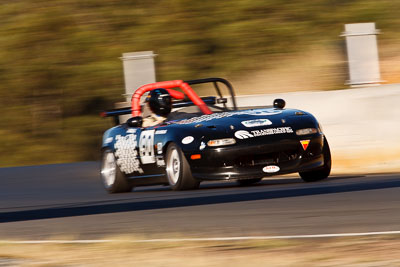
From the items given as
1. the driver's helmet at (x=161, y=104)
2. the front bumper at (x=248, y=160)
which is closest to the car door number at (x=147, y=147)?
the driver's helmet at (x=161, y=104)

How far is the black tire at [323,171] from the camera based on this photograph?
12.4 m

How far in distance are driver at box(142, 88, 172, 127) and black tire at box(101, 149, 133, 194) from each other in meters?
0.87

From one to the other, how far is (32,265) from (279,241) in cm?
148

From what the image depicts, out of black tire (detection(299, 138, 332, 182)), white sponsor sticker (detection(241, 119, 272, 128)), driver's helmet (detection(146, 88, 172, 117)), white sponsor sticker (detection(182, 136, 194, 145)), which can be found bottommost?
black tire (detection(299, 138, 332, 182))

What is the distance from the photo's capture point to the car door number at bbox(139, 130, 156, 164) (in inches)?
506

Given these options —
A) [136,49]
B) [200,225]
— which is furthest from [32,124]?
[200,225]

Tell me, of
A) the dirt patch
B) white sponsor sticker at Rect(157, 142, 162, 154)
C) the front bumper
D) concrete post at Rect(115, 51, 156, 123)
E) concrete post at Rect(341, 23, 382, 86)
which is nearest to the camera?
the dirt patch

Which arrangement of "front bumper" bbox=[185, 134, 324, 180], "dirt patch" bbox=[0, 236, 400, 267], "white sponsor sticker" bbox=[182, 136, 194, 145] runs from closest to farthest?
"dirt patch" bbox=[0, 236, 400, 267], "front bumper" bbox=[185, 134, 324, 180], "white sponsor sticker" bbox=[182, 136, 194, 145]

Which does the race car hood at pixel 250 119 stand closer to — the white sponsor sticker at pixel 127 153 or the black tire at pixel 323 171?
the black tire at pixel 323 171

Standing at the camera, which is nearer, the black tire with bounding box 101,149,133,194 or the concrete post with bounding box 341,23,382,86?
the black tire with bounding box 101,149,133,194

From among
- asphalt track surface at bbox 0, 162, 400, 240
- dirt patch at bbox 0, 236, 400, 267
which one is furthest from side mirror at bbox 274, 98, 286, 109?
dirt patch at bbox 0, 236, 400, 267

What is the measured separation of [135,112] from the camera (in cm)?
1426

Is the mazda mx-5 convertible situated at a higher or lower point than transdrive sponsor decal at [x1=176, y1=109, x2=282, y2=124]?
lower

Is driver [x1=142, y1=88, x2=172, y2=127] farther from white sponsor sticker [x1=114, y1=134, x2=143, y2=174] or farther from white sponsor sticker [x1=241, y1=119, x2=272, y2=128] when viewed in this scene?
white sponsor sticker [x1=241, y1=119, x2=272, y2=128]
